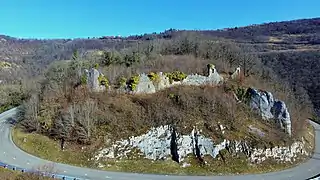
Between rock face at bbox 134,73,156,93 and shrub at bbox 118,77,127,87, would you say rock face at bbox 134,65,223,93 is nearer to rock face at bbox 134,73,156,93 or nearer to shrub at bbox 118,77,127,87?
rock face at bbox 134,73,156,93

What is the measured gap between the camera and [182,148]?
128ft

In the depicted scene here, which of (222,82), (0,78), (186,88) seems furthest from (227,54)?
(0,78)

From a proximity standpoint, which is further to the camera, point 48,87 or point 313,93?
point 313,93

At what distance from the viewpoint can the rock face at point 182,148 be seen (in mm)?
38562

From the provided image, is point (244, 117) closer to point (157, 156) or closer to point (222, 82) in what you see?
point (222, 82)

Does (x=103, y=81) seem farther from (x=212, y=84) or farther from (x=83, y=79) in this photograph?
(x=212, y=84)

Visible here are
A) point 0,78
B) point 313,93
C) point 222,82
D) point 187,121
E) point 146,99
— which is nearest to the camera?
point 187,121

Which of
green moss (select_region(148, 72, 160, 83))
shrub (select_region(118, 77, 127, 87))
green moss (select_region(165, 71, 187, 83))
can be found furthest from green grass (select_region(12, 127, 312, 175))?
green moss (select_region(165, 71, 187, 83))

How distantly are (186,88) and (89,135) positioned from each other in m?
14.3

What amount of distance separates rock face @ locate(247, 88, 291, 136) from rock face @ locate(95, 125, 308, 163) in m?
3.76

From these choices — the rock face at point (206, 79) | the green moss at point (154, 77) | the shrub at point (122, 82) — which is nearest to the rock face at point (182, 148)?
the shrub at point (122, 82)

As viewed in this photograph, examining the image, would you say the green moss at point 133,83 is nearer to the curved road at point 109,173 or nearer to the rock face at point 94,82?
the rock face at point 94,82

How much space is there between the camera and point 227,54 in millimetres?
65875

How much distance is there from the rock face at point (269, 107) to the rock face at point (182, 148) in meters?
3.76
